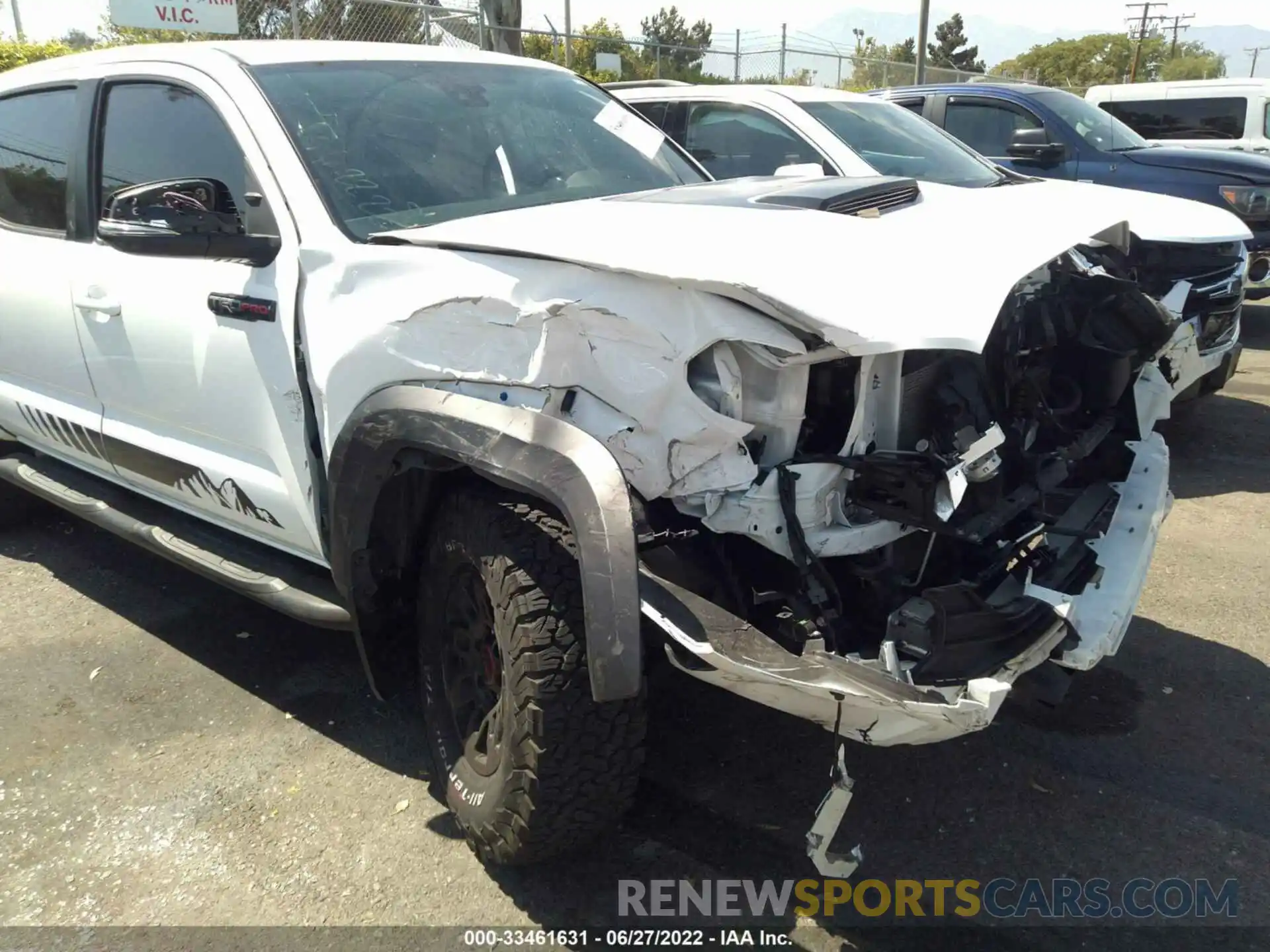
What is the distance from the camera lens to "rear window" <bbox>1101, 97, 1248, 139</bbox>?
1173 centimetres

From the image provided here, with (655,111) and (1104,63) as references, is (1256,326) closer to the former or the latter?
(655,111)

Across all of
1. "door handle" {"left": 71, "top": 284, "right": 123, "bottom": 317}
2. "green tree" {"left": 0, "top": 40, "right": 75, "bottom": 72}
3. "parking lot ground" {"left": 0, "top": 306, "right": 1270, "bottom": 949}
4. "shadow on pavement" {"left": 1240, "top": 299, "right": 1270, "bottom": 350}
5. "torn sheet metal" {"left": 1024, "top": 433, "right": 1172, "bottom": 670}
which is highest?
"green tree" {"left": 0, "top": 40, "right": 75, "bottom": 72}

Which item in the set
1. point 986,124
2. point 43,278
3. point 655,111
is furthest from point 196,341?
point 986,124

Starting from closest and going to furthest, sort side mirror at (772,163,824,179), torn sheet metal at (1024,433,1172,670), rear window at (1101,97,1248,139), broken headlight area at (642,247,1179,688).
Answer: broken headlight area at (642,247,1179,688), torn sheet metal at (1024,433,1172,670), side mirror at (772,163,824,179), rear window at (1101,97,1248,139)

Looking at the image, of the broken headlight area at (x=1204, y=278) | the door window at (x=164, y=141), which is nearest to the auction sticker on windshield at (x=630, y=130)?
the door window at (x=164, y=141)

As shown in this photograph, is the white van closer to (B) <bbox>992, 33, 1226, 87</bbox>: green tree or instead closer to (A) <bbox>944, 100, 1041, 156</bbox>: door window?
(A) <bbox>944, 100, 1041, 156</bbox>: door window

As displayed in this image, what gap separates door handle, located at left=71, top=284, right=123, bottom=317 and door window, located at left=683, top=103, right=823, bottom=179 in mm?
3898

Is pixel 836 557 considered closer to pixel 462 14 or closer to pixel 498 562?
pixel 498 562

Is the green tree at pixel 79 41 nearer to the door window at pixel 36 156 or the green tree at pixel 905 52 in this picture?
the door window at pixel 36 156

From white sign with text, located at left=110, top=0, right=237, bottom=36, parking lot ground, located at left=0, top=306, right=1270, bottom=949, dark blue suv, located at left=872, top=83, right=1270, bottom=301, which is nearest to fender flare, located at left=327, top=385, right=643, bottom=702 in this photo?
parking lot ground, located at left=0, top=306, right=1270, bottom=949

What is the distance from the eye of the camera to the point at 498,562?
2.36 meters

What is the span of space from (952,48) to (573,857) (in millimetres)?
64312

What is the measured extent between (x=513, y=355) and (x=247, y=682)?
2088 millimetres

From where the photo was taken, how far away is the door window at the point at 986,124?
847cm
